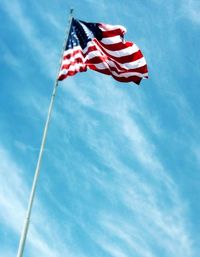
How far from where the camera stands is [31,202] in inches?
733

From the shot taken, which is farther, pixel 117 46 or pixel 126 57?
pixel 117 46

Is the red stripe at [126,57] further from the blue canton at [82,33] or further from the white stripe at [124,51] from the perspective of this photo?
the blue canton at [82,33]

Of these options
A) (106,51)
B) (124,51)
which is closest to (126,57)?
(124,51)

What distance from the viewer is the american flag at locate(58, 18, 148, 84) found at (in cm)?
2330

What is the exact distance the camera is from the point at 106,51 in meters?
24.4

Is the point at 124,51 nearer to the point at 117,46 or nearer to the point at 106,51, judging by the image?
the point at 117,46

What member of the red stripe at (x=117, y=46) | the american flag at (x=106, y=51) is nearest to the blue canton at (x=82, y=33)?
the american flag at (x=106, y=51)

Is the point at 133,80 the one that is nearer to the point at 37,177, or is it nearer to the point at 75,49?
the point at 75,49

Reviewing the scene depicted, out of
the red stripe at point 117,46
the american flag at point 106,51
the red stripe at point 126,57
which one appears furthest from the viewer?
the red stripe at point 117,46

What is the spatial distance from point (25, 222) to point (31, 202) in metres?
0.83

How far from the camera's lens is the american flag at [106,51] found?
2330 cm

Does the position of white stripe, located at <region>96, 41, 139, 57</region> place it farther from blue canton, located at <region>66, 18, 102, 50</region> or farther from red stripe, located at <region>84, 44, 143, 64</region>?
blue canton, located at <region>66, 18, 102, 50</region>

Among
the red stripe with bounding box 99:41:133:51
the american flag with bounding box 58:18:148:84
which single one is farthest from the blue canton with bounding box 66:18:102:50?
the red stripe with bounding box 99:41:133:51

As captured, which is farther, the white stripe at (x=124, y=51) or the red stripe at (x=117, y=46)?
the red stripe at (x=117, y=46)
